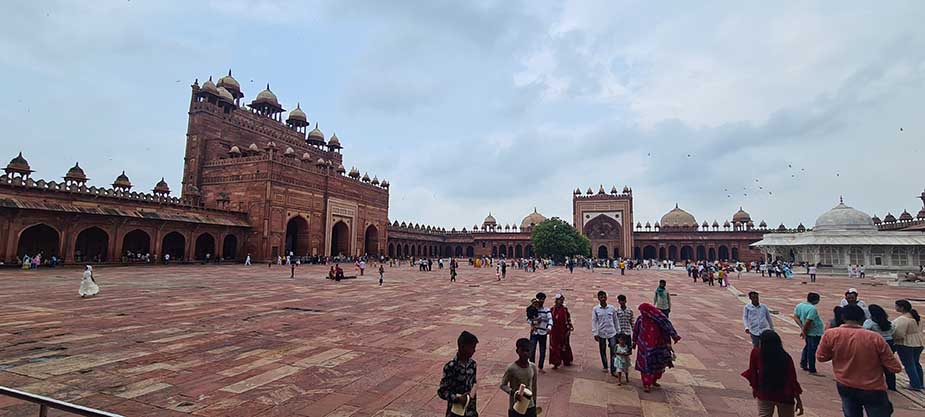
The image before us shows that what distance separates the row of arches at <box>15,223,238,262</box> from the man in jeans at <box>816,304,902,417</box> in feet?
108

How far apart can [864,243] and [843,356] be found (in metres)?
40.1

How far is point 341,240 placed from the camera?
44.2 m

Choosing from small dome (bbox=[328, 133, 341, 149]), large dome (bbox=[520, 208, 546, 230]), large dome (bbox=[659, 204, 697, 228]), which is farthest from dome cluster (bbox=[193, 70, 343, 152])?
large dome (bbox=[659, 204, 697, 228])

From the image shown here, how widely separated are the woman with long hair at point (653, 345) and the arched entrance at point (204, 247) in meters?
37.4

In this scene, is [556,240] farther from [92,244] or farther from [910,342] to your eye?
[910,342]

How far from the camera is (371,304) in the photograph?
12.1 m

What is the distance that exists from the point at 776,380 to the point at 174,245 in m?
39.2

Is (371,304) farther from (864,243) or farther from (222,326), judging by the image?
(864,243)

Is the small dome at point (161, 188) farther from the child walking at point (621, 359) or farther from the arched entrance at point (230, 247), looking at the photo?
the child walking at point (621, 359)

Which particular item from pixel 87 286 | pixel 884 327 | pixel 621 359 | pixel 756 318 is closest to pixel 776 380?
pixel 621 359

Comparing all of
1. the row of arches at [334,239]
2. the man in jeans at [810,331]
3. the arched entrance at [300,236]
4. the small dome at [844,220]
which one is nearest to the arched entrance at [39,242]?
the row of arches at [334,239]

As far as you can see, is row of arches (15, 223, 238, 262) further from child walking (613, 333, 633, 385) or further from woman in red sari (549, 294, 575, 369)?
child walking (613, 333, 633, 385)

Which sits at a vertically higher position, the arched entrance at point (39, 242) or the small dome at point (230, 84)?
the small dome at point (230, 84)

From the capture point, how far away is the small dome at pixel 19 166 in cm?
2459
